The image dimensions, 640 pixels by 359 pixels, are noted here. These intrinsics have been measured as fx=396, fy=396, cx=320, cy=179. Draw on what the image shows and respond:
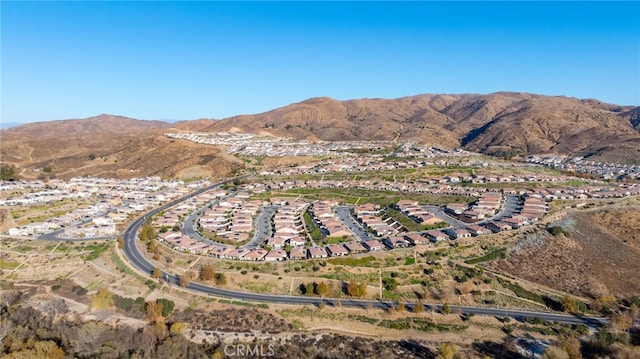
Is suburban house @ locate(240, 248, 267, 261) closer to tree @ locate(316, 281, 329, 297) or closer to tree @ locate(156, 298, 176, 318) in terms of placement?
tree @ locate(316, 281, 329, 297)

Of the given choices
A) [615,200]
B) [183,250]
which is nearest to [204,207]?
[183,250]

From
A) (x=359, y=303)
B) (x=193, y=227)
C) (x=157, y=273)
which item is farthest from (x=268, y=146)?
(x=359, y=303)

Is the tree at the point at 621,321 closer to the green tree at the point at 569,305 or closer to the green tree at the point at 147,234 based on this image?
the green tree at the point at 569,305

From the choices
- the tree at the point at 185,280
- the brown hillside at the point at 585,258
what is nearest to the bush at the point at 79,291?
the tree at the point at 185,280

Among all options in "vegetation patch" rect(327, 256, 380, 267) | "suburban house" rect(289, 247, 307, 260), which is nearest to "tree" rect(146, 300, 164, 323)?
"suburban house" rect(289, 247, 307, 260)

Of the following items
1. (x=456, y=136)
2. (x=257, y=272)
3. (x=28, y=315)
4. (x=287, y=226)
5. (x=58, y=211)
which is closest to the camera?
(x=28, y=315)

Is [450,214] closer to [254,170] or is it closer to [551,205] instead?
[551,205]
